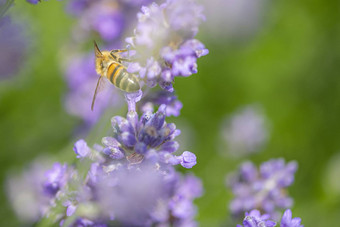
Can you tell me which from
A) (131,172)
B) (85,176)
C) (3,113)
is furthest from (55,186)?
(3,113)

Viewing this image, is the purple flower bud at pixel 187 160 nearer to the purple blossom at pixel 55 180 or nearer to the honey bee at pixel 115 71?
the honey bee at pixel 115 71

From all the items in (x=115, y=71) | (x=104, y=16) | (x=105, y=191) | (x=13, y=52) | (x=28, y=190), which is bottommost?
(x=105, y=191)

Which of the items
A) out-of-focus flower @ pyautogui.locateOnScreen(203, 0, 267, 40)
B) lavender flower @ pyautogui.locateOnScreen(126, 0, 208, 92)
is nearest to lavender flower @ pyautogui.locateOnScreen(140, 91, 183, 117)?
lavender flower @ pyautogui.locateOnScreen(126, 0, 208, 92)

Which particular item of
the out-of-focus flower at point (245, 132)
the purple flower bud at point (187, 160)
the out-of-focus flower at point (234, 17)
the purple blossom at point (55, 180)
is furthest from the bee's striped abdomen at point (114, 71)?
the out-of-focus flower at point (234, 17)

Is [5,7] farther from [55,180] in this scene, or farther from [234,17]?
[234,17]

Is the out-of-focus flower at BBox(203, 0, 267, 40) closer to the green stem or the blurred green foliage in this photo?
the blurred green foliage

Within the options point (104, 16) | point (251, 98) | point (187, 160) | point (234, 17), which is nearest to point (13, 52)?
point (104, 16)
